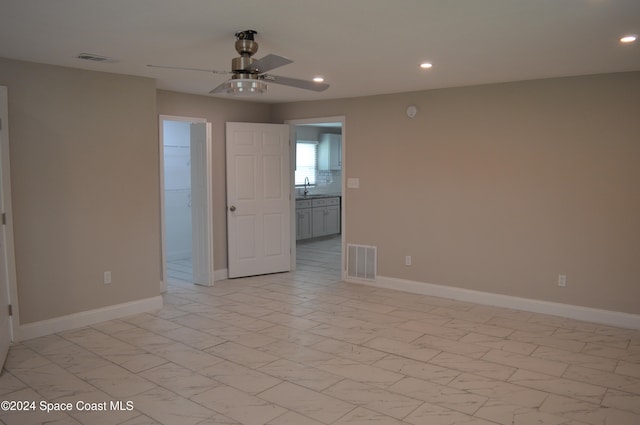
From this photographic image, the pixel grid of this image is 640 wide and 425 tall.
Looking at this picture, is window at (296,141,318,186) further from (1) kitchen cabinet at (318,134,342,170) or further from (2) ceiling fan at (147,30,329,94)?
(2) ceiling fan at (147,30,329,94)

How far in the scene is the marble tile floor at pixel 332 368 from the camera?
303cm

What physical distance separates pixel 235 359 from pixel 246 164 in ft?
10.8

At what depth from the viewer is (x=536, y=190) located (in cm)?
503

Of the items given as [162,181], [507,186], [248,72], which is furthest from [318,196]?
[248,72]

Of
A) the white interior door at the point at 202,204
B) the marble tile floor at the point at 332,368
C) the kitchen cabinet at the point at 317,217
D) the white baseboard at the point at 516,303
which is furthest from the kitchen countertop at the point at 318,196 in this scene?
the marble tile floor at the point at 332,368

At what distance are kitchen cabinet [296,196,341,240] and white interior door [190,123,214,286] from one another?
3032mm

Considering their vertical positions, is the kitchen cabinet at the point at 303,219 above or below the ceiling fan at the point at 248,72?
below

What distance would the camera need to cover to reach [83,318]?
4645 millimetres

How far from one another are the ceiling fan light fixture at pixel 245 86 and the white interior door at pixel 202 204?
313cm

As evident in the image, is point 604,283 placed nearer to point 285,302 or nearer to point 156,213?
point 285,302

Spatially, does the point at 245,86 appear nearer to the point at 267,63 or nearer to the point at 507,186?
the point at 267,63

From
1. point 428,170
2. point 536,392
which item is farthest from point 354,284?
point 536,392

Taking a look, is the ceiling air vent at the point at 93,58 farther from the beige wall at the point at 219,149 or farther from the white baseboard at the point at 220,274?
the white baseboard at the point at 220,274

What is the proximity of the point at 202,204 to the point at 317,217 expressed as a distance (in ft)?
12.1
